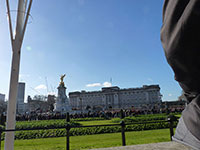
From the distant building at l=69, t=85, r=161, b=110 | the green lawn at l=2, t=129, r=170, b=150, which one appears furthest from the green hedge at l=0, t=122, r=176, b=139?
the distant building at l=69, t=85, r=161, b=110

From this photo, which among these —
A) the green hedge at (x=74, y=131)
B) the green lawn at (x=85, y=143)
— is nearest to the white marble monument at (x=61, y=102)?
the green hedge at (x=74, y=131)

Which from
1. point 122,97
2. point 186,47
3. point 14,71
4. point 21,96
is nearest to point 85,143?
point 14,71

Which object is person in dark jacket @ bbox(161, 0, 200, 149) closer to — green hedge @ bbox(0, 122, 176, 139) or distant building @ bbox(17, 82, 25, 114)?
green hedge @ bbox(0, 122, 176, 139)

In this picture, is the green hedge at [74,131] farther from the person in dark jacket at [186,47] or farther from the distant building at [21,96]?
the distant building at [21,96]

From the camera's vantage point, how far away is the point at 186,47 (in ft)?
4.08

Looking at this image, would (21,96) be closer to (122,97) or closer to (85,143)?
(122,97)

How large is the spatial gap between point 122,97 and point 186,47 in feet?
343

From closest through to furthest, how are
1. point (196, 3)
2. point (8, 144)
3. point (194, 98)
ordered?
point (196, 3) → point (194, 98) → point (8, 144)

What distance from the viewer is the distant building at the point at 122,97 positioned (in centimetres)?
9738

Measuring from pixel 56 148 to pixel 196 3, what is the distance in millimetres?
6705

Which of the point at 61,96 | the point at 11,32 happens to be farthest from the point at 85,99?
the point at 11,32

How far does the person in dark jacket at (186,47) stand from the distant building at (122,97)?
93.8m

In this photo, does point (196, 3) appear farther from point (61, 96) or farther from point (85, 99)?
point (85, 99)

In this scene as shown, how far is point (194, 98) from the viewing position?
1.49m
